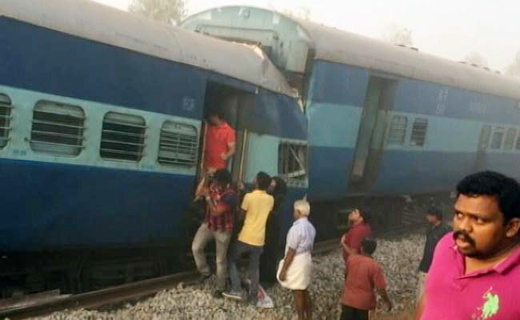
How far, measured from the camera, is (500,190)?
2842 millimetres

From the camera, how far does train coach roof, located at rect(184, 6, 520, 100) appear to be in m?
10.9

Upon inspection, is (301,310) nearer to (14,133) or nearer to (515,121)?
(14,133)

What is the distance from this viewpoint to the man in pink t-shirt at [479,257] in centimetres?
265

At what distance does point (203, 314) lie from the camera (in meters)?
7.23

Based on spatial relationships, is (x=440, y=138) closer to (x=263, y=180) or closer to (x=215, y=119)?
→ (x=215, y=119)

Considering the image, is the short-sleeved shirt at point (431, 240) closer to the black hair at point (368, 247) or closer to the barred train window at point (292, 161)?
the black hair at point (368, 247)

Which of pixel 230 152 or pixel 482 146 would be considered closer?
pixel 230 152

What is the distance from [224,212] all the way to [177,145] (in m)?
1.10

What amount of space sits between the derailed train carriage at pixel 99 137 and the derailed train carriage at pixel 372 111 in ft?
6.26

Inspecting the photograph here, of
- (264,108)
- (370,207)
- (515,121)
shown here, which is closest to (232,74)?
(264,108)

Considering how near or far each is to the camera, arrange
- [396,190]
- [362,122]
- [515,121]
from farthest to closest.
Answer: [515,121] < [396,190] < [362,122]

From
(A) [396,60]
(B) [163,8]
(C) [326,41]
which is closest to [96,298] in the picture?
(C) [326,41]

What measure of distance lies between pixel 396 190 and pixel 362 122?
2.19 metres

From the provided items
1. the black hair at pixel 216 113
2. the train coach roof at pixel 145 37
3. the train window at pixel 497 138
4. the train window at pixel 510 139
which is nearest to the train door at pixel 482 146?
the train window at pixel 497 138
